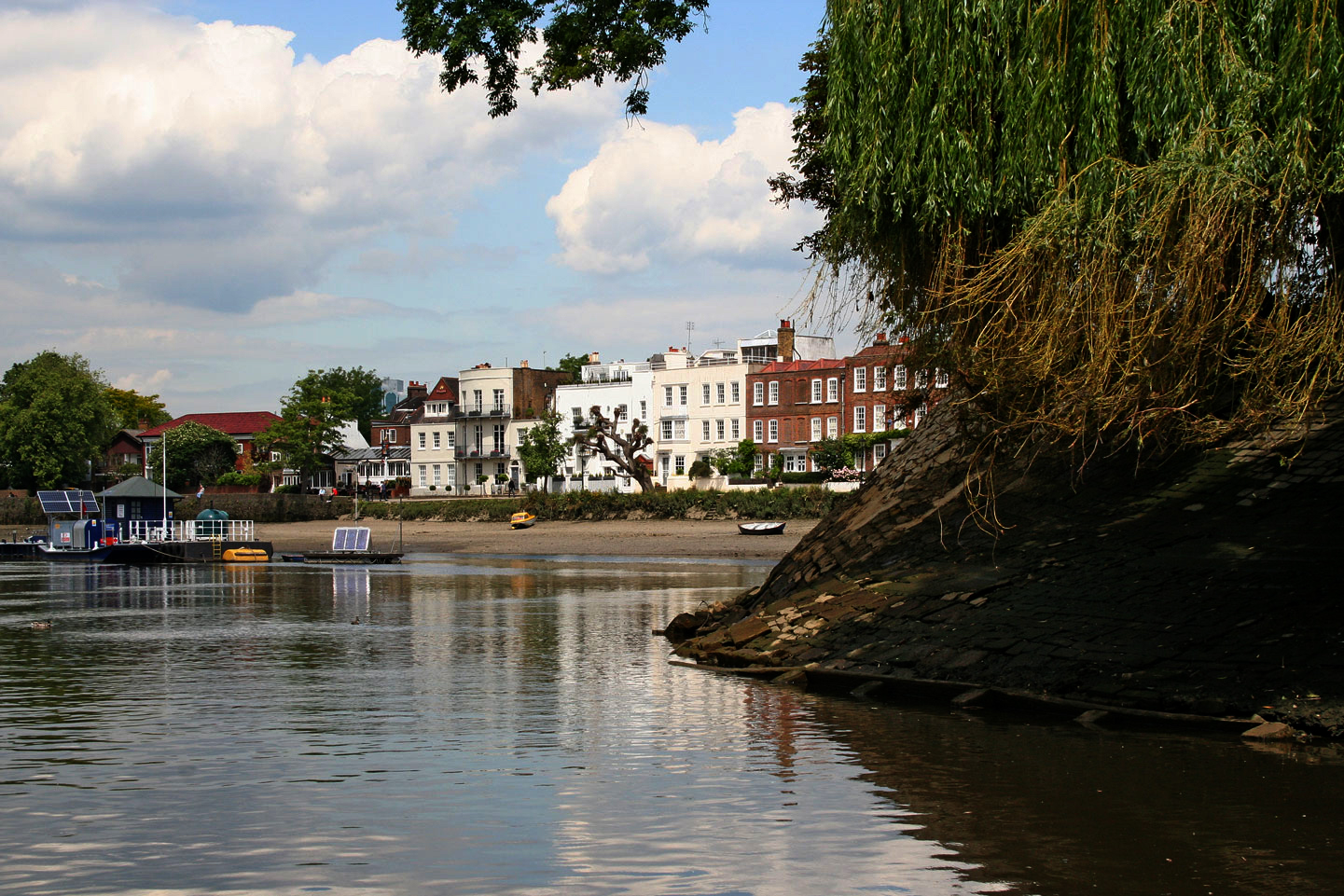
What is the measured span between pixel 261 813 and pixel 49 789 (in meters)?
2.33

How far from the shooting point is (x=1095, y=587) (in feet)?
54.5

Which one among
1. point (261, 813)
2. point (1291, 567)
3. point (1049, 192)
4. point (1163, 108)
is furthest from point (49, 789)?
point (1291, 567)

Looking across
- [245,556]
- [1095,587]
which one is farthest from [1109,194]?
[245,556]

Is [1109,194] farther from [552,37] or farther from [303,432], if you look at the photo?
[303,432]

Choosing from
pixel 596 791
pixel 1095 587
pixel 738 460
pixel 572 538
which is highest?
pixel 738 460

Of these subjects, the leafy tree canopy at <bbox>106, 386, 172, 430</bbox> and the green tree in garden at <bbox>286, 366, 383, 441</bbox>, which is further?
the leafy tree canopy at <bbox>106, 386, 172, 430</bbox>

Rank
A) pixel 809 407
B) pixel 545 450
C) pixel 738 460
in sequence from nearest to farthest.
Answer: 1. pixel 809 407
2. pixel 738 460
3. pixel 545 450

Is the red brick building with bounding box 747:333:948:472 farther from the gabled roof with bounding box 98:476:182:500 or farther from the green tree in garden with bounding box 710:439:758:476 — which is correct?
the gabled roof with bounding box 98:476:182:500

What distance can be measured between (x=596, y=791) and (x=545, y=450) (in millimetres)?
88255

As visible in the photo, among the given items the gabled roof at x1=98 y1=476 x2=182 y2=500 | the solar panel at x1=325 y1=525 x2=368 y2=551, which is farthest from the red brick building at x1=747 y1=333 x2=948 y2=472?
the gabled roof at x1=98 y1=476 x2=182 y2=500

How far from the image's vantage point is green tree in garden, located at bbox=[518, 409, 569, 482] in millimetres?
98812

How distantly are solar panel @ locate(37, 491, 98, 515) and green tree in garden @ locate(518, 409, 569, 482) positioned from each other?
35.6m

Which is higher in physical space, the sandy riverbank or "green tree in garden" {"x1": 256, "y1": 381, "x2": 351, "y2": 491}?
"green tree in garden" {"x1": 256, "y1": 381, "x2": 351, "y2": 491}

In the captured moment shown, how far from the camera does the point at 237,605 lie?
35469 millimetres
